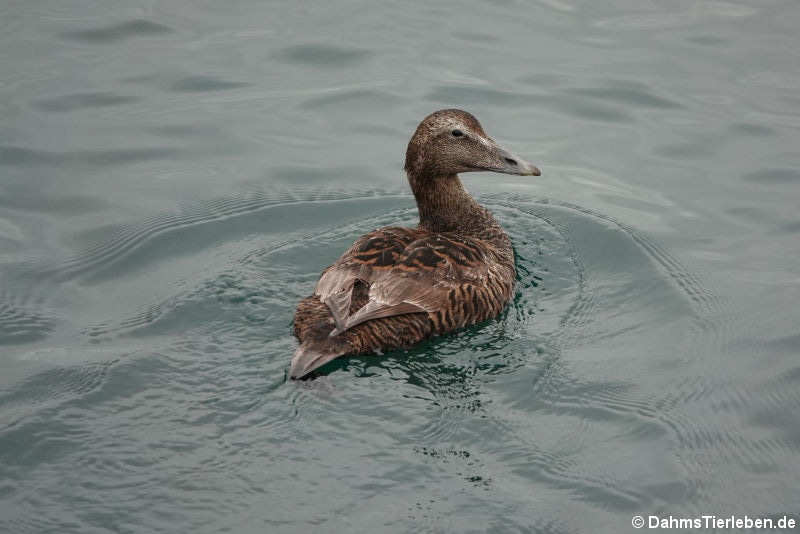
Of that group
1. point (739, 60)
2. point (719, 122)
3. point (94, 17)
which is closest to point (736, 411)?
point (719, 122)

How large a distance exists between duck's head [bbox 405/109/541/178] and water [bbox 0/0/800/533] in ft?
2.80

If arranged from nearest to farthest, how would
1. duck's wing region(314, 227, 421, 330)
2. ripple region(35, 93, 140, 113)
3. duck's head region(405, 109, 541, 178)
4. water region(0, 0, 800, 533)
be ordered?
water region(0, 0, 800, 533), duck's wing region(314, 227, 421, 330), duck's head region(405, 109, 541, 178), ripple region(35, 93, 140, 113)

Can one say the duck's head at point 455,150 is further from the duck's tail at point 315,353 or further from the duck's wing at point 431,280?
the duck's tail at point 315,353

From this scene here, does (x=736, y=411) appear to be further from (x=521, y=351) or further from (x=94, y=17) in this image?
(x=94, y=17)

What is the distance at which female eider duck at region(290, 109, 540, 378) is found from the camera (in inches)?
257

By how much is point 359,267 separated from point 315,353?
834 mm

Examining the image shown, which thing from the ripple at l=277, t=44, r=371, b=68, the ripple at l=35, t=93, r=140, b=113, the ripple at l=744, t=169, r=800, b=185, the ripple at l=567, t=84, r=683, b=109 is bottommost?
the ripple at l=744, t=169, r=800, b=185

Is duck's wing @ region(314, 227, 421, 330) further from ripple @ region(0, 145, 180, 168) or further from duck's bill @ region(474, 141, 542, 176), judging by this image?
ripple @ region(0, 145, 180, 168)

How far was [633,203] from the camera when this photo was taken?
29.5 ft

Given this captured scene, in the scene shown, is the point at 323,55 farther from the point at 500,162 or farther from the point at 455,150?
the point at 500,162

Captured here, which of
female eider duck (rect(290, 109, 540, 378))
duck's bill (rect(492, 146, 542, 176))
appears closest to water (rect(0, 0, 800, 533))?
female eider duck (rect(290, 109, 540, 378))

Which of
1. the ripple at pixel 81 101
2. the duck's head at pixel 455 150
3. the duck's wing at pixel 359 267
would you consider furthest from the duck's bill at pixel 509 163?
the ripple at pixel 81 101

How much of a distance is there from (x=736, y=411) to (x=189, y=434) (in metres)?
3.27

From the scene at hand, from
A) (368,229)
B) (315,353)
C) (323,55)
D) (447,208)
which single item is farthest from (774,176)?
(315,353)
